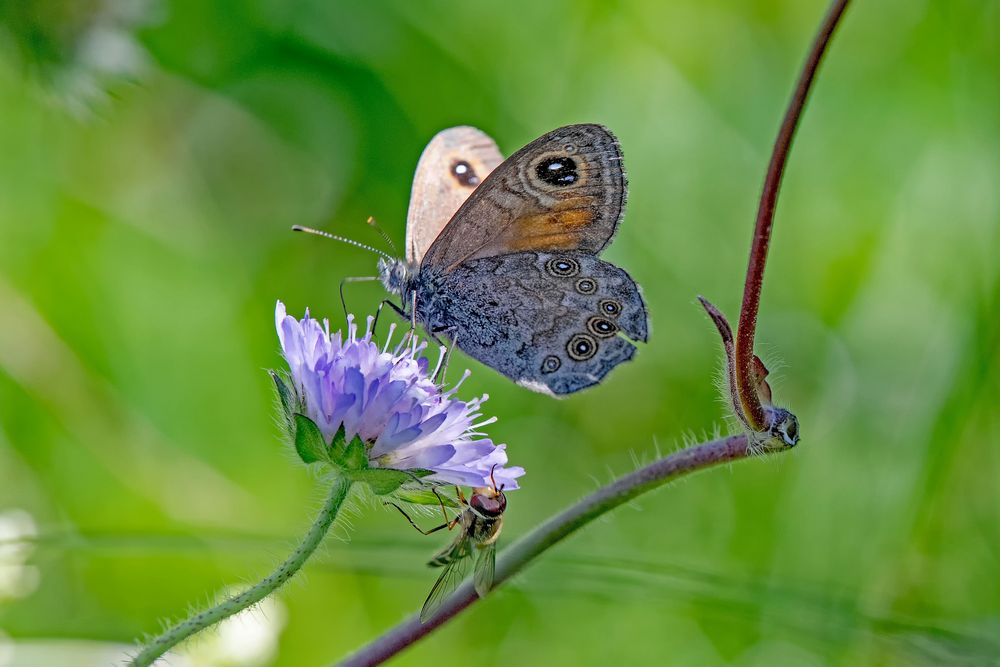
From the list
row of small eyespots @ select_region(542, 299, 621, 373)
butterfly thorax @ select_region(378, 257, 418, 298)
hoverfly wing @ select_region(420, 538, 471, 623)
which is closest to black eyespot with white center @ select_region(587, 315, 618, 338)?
row of small eyespots @ select_region(542, 299, 621, 373)

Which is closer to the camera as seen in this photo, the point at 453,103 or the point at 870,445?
the point at 870,445

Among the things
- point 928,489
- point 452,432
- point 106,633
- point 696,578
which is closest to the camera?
point 452,432

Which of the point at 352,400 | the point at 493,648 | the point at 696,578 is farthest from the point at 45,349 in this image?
the point at 696,578

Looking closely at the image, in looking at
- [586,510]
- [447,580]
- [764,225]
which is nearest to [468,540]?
[447,580]

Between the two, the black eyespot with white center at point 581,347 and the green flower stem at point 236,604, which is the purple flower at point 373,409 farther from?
the black eyespot with white center at point 581,347

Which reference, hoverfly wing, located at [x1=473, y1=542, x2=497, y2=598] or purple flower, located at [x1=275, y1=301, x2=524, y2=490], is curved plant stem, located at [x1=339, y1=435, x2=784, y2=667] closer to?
hoverfly wing, located at [x1=473, y1=542, x2=497, y2=598]

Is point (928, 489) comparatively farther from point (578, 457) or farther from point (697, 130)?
point (697, 130)
